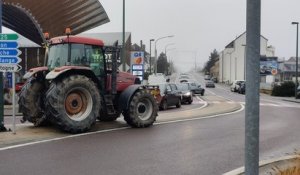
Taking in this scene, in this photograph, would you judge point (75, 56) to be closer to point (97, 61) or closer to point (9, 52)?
point (97, 61)

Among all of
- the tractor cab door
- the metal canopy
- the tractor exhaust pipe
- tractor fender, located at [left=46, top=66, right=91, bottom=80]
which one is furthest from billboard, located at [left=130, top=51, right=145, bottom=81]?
tractor fender, located at [left=46, top=66, right=91, bottom=80]

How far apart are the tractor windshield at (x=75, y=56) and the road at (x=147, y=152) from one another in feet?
7.13

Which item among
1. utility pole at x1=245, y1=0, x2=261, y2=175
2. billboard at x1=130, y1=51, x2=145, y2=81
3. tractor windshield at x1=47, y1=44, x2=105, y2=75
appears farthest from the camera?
billboard at x1=130, y1=51, x2=145, y2=81

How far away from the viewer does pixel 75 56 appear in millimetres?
14664

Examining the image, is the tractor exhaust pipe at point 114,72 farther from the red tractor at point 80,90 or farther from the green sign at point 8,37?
the green sign at point 8,37

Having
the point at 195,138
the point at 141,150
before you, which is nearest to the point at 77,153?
the point at 141,150

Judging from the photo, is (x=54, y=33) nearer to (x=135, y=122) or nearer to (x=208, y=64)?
(x=135, y=122)

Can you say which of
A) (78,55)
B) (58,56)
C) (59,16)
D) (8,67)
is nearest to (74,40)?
(78,55)

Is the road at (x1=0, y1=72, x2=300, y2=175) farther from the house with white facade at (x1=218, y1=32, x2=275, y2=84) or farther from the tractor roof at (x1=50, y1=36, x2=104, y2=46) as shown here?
the house with white facade at (x1=218, y1=32, x2=275, y2=84)

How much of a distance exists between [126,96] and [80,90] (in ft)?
6.16

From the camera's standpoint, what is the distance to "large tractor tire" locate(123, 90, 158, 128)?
15688 millimetres

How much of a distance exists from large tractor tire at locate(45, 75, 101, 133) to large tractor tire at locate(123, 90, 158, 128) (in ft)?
4.94

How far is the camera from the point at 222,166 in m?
9.55

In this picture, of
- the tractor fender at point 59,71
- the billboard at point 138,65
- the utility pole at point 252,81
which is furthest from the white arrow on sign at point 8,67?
the billboard at point 138,65
